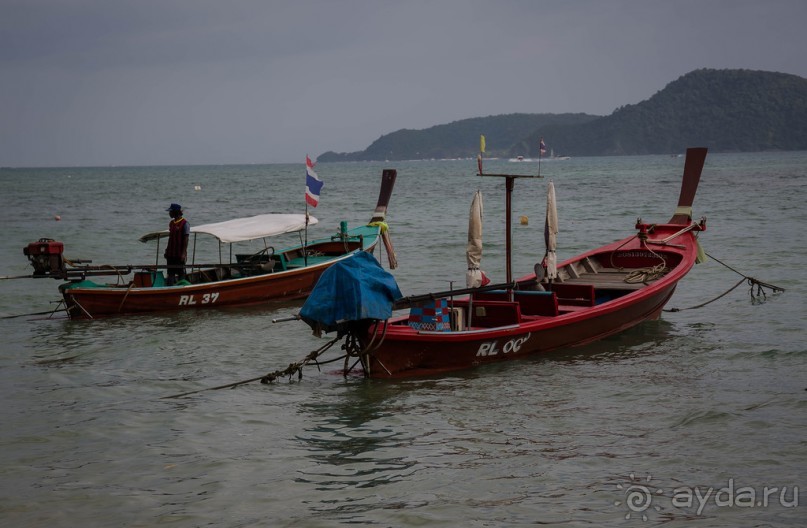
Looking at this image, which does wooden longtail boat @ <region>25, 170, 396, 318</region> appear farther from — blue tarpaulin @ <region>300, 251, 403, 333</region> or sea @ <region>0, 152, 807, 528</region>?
blue tarpaulin @ <region>300, 251, 403, 333</region>

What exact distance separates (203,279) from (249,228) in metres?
1.61

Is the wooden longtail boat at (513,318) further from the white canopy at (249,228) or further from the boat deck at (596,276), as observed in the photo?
the white canopy at (249,228)

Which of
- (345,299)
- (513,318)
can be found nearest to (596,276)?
(513,318)

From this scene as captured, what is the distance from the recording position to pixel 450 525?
26.1 ft

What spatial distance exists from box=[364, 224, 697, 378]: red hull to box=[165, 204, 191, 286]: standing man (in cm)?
744

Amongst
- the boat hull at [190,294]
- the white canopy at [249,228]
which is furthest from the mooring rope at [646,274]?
the white canopy at [249,228]

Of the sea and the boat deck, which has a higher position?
the boat deck

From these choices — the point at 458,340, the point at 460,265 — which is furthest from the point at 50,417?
the point at 460,265

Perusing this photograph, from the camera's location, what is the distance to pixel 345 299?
11.6 metres

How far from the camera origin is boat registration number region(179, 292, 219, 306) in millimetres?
19125

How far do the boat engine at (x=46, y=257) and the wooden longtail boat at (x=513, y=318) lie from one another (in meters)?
8.29

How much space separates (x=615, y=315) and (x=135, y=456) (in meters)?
8.61

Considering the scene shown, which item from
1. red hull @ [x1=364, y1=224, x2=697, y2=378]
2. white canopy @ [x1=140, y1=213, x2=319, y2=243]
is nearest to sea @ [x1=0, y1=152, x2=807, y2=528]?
red hull @ [x1=364, y1=224, x2=697, y2=378]

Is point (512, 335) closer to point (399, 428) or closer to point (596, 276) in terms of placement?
point (399, 428)
